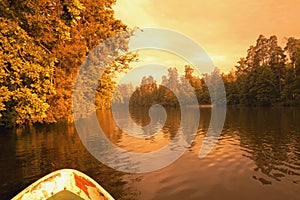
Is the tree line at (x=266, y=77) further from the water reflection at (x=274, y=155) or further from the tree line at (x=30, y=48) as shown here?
the tree line at (x=30, y=48)

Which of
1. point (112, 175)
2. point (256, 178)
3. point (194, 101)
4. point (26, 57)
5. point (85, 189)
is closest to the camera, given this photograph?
point (85, 189)

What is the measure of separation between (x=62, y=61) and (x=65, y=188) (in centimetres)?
2292

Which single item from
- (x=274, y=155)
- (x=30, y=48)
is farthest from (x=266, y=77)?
(x=30, y=48)

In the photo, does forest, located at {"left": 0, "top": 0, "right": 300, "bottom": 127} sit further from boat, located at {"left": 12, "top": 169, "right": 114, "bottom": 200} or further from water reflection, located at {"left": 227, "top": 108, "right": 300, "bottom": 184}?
water reflection, located at {"left": 227, "top": 108, "right": 300, "bottom": 184}

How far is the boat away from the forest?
6080 mm

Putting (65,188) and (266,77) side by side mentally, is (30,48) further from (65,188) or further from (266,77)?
(266,77)

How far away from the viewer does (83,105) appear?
36375 millimetres

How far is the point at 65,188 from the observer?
27.1 feet

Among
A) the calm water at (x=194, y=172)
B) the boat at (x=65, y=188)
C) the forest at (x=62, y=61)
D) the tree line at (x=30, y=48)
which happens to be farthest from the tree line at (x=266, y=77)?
the boat at (x=65, y=188)

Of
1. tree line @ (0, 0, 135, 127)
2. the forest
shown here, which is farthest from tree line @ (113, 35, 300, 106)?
tree line @ (0, 0, 135, 127)

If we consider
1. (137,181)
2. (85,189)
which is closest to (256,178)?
(137,181)

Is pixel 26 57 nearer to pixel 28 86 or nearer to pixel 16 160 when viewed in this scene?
pixel 28 86

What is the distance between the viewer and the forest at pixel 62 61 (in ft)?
40.6

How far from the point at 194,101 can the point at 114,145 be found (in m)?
127
